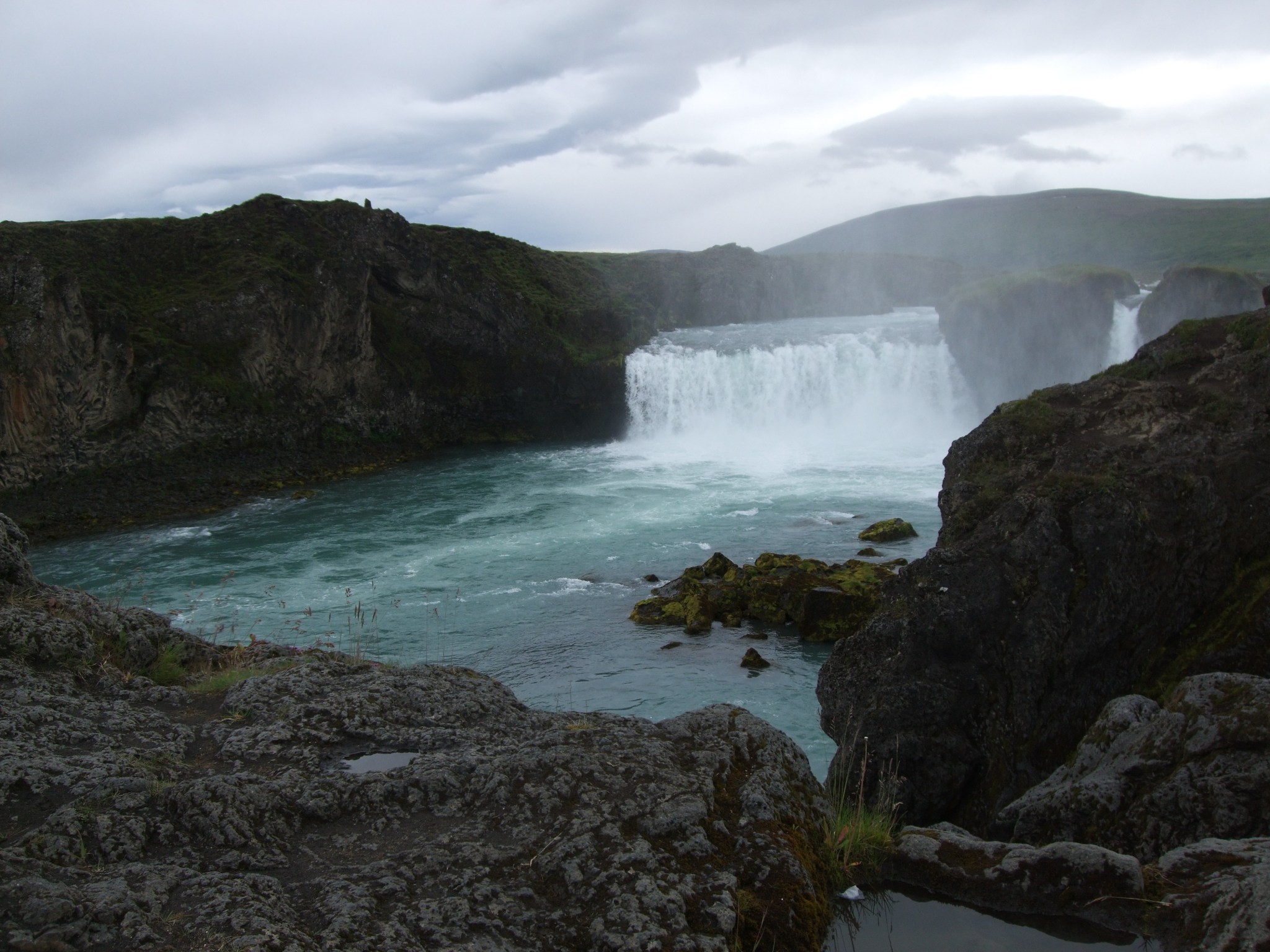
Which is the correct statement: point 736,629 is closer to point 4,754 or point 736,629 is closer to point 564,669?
point 564,669

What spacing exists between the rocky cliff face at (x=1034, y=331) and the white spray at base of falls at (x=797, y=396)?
195cm

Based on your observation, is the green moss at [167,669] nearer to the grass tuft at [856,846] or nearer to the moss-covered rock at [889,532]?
the grass tuft at [856,846]

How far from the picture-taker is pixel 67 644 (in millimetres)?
5820

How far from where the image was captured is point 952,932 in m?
3.67

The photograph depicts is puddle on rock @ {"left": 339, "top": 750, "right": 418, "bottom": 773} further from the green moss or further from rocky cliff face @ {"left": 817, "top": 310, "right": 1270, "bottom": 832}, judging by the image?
rocky cliff face @ {"left": 817, "top": 310, "right": 1270, "bottom": 832}

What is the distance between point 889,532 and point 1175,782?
16.7 meters

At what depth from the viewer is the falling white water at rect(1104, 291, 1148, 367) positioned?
135 ft

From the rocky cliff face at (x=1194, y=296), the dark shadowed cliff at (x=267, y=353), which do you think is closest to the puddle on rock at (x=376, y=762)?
the dark shadowed cliff at (x=267, y=353)

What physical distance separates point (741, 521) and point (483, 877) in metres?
21.8

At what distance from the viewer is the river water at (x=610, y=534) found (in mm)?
15523

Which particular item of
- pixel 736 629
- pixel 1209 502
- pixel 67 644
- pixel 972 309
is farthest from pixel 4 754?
pixel 972 309

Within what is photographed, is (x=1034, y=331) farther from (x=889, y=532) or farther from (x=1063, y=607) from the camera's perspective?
(x=1063, y=607)

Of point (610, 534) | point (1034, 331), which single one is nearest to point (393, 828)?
point (610, 534)

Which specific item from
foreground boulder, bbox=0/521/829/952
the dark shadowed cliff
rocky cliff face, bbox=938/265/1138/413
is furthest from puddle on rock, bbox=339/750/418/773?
rocky cliff face, bbox=938/265/1138/413
